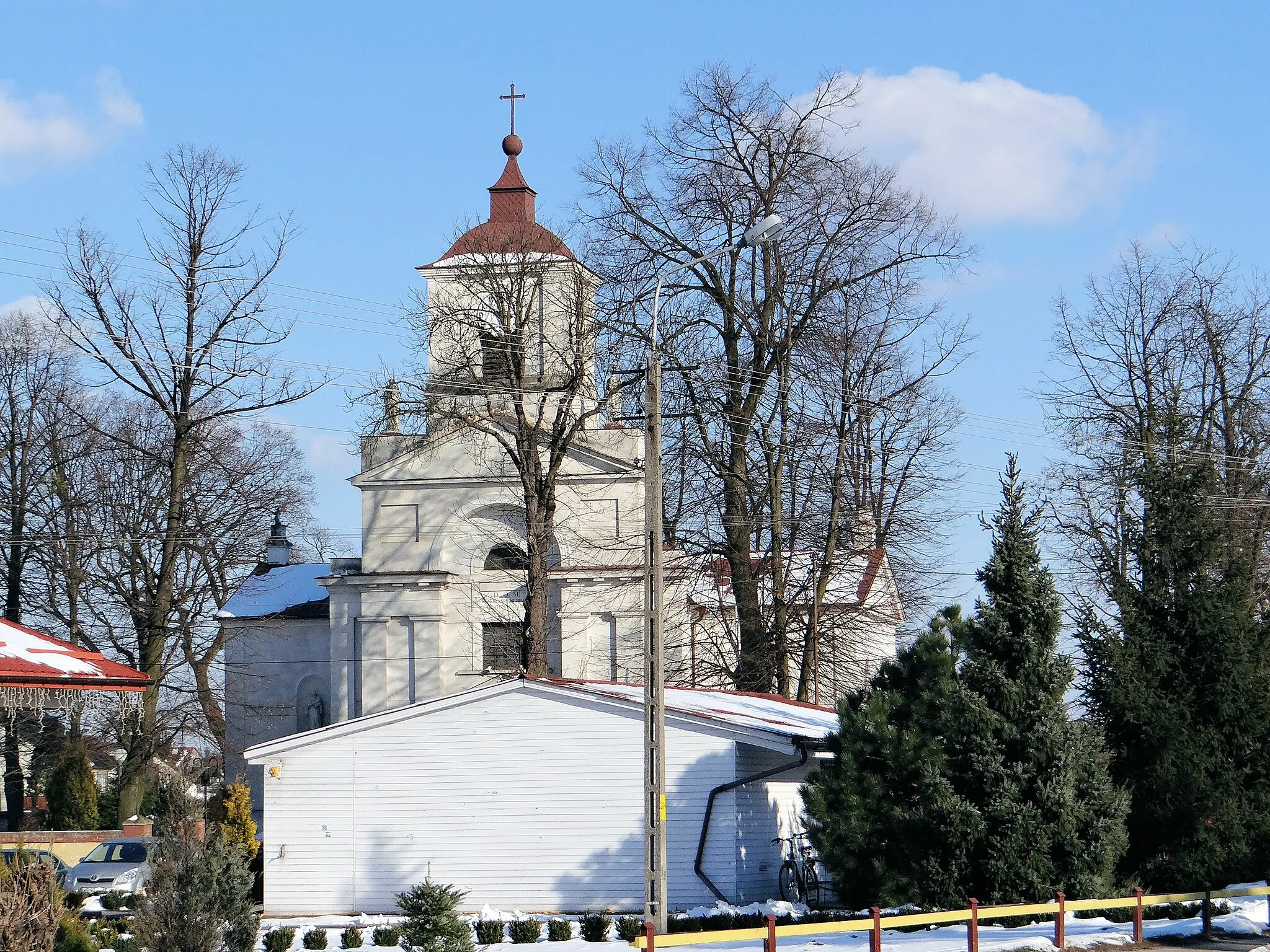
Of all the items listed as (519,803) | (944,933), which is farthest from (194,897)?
(519,803)

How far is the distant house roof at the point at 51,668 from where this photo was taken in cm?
1741

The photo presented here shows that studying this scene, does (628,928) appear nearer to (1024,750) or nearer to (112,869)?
(1024,750)

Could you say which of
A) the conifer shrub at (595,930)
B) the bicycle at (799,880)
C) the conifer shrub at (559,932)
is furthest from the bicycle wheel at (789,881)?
the conifer shrub at (559,932)

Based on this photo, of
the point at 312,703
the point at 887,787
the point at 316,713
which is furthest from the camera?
the point at 312,703

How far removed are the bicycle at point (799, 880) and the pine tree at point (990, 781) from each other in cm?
323

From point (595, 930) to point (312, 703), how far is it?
3044 centimetres

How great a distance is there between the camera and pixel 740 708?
102ft

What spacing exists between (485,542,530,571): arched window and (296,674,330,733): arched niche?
879 cm

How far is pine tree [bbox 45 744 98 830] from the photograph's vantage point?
145 feet

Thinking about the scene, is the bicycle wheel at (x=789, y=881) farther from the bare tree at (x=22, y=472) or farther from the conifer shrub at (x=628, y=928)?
the bare tree at (x=22, y=472)

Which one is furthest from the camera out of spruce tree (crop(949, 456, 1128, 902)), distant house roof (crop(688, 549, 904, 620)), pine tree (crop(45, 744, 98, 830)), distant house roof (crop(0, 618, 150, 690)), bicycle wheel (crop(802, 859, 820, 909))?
pine tree (crop(45, 744, 98, 830))

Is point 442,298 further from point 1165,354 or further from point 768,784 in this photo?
point 768,784

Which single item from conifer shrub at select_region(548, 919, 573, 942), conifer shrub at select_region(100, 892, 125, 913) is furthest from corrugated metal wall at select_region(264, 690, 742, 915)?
conifer shrub at select_region(548, 919, 573, 942)

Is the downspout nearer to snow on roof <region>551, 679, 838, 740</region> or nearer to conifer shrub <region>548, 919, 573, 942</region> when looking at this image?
snow on roof <region>551, 679, 838, 740</region>
